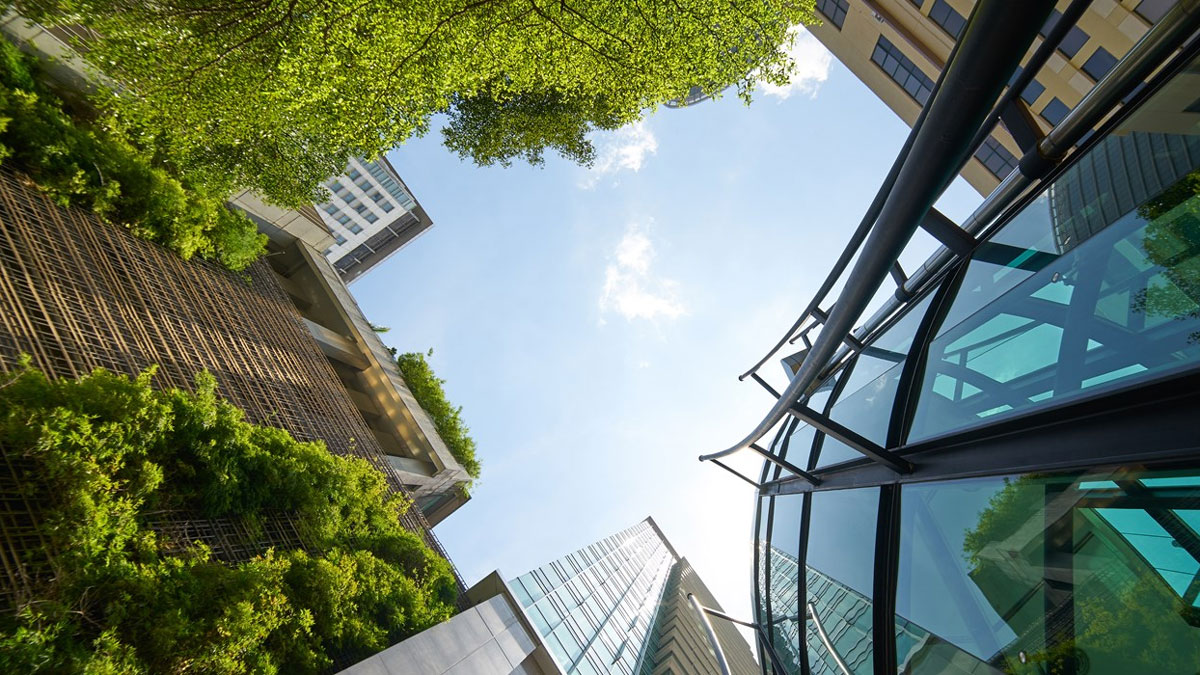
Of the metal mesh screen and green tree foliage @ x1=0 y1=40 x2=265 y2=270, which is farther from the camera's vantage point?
green tree foliage @ x1=0 y1=40 x2=265 y2=270

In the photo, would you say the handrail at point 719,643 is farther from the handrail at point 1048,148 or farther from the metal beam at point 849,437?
the handrail at point 1048,148

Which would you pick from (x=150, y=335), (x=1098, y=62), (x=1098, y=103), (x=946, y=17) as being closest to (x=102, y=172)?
(x=150, y=335)

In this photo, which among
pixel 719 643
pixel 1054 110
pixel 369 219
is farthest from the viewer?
pixel 369 219

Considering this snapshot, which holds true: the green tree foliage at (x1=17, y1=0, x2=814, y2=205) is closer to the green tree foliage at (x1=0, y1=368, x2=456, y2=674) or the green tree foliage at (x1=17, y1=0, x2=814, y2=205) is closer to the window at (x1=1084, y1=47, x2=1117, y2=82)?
the green tree foliage at (x1=0, y1=368, x2=456, y2=674)

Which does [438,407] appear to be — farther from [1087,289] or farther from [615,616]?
[1087,289]

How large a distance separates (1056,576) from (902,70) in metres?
24.8

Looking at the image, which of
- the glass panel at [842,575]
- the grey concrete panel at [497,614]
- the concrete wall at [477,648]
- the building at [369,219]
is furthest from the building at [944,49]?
the building at [369,219]

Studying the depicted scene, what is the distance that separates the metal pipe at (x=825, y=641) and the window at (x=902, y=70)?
22.2m

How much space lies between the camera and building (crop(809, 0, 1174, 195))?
13.6 metres

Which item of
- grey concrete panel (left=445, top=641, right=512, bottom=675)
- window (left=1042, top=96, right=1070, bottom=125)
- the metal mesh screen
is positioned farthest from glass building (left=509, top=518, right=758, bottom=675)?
window (left=1042, top=96, right=1070, bottom=125)

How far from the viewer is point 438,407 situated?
75.7 feet

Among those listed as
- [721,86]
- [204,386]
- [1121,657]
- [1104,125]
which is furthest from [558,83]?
[1121,657]

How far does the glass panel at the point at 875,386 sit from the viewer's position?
379 cm

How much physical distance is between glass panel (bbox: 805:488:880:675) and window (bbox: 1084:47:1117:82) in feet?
56.4
